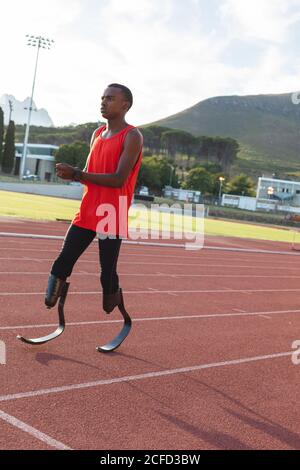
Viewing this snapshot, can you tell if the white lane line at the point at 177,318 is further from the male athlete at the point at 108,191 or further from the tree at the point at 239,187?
the tree at the point at 239,187


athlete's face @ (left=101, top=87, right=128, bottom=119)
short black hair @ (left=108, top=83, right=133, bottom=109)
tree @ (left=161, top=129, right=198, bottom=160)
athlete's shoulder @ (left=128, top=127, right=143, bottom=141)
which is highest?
tree @ (left=161, top=129, right=198, bottom=160)

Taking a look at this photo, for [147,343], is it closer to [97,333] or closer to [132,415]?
[97,333]

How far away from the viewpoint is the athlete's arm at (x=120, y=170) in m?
3.87

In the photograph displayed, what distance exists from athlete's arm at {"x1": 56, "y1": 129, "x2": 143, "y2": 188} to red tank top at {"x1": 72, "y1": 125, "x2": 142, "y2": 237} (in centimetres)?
7

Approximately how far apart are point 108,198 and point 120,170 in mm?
242

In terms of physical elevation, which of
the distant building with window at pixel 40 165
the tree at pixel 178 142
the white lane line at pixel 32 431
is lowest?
the white lane line at pixel 32 431

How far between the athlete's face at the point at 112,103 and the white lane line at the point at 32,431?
2.20m

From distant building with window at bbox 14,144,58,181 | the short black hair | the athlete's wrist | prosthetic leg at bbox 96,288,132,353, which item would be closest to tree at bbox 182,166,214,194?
distant building with window at bbox 14,144,58,181

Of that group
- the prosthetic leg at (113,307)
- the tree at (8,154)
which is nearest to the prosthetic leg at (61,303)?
the prosthetic leg at (113,307)

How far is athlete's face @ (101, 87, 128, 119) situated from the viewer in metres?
4.27

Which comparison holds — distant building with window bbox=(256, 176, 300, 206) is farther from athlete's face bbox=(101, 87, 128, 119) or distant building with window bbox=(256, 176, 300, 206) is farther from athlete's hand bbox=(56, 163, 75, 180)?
athlete's hand bbox=(56, 163, 75, 180)

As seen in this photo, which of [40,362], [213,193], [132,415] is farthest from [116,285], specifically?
[213,193]

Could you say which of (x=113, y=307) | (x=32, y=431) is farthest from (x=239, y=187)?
(x=32, y=431)

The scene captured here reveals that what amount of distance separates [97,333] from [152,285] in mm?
3679
